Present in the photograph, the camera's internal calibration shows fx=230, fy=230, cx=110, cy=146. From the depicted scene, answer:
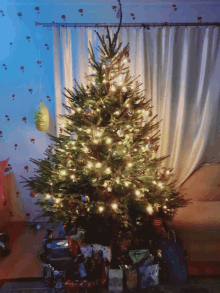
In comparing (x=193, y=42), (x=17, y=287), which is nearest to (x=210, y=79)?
(x=193, y=42)

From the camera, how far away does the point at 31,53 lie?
2.52 metres

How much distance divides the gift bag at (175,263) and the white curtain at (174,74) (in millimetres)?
990

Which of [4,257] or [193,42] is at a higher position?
[193,42]

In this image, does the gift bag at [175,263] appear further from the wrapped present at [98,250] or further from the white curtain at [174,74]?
the white curtain at [174,74]

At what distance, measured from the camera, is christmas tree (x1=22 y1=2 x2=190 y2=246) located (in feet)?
5.84

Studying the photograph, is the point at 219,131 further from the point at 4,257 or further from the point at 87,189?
the point at 4,257

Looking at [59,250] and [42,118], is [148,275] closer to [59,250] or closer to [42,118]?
[59,250]

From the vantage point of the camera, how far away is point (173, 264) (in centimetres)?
184

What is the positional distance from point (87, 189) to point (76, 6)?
193 centimetres

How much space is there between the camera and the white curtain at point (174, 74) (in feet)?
7.86

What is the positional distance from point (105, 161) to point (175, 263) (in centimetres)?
99

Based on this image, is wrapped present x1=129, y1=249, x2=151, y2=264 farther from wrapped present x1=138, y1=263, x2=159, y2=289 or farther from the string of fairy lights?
the string of fairy lights

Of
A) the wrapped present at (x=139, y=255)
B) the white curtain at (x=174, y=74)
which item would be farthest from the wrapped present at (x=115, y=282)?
the white curtain at (x=174, y=74)

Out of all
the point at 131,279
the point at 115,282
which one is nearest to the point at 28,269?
the point at 115,282
